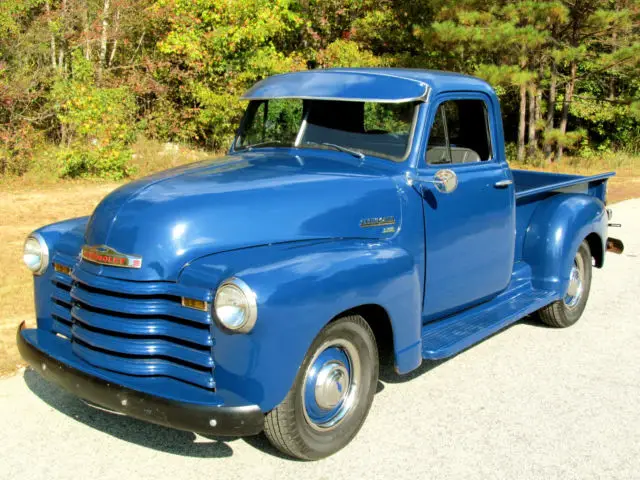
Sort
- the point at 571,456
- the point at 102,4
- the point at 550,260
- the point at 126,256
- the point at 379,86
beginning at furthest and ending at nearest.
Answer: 1. the point at 102,4
2. the point at 550,260
3. the point at 379,86
4. the point at 571,456
5. the point at 126,256

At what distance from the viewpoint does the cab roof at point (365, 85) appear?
4594 millimetres

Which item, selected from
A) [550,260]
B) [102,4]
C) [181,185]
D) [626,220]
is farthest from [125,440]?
[102,4]

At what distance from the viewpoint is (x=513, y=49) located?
60.6ft

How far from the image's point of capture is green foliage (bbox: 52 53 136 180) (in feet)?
42.0

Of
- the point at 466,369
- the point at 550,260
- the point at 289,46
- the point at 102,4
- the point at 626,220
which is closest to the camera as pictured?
the point at 466,369

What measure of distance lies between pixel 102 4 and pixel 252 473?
1417 cm

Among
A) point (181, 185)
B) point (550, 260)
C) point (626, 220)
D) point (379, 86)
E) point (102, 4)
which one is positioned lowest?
point (626, 220)

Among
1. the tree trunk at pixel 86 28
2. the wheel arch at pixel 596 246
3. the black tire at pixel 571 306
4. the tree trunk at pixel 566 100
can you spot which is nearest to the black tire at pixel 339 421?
the black tire at pixel 571 306

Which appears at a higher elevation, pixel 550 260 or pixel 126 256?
pixel 126 256

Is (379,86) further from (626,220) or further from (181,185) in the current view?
(626,220)

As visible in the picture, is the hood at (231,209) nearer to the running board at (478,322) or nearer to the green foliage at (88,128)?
the running board at (478,322)

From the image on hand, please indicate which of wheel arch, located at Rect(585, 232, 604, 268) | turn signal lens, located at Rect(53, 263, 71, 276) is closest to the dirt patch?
turn signal lens, located at Rect(53, 263, 71, 276)

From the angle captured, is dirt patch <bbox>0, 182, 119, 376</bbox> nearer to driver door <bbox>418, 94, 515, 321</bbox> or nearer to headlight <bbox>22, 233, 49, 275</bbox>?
headlight <bbox>22, 233, 49, 275</bbox>

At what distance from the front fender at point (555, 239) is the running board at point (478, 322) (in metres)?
0.13
